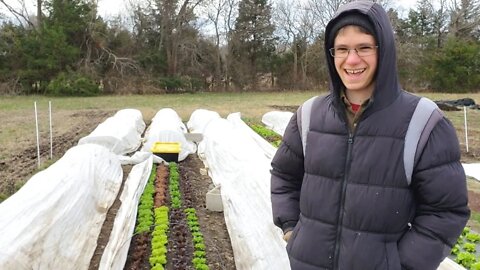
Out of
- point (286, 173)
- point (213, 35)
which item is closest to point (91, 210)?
point (286, 173)

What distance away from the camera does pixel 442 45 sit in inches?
1093

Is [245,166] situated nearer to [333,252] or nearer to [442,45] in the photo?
[333,252]

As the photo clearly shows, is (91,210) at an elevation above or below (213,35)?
below

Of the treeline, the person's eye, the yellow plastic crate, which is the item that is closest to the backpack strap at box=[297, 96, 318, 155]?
the person's eye

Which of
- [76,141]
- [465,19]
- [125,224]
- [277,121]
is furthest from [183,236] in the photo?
[465,19]

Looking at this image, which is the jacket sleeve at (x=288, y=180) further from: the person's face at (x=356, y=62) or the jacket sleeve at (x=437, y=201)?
the jacket sleeve at (x=437, y=201)

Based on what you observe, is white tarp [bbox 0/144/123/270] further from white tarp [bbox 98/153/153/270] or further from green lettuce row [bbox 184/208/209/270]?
green lettuce row [bbox 184/208/209/270]

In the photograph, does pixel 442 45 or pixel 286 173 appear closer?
pixel 286 173

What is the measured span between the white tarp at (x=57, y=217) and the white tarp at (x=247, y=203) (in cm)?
121

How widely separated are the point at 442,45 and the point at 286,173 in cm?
2949

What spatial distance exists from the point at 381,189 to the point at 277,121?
385 inches

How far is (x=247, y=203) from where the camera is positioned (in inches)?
153

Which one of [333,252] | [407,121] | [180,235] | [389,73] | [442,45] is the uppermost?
[442,45]

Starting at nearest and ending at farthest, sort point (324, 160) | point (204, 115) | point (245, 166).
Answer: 1. point (324, 160)
2. point (245, 166)
3. point (204, 115)
